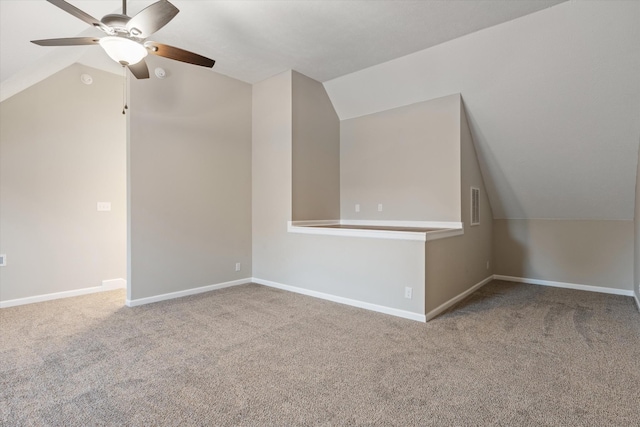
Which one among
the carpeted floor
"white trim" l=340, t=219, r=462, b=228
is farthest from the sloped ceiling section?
the carpeted floor

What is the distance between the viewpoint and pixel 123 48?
7.57 feet

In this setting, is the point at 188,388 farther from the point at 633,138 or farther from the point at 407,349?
the point at 633,138

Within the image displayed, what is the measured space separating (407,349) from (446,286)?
4.58 ft

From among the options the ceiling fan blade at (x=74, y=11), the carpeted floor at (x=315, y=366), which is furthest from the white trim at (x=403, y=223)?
the ceiling fan blade at (x=74, y=11)

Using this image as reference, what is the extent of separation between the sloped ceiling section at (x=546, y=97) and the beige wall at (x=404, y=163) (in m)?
0.25

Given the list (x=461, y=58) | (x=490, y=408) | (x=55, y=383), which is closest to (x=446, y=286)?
(x=490, y=408)

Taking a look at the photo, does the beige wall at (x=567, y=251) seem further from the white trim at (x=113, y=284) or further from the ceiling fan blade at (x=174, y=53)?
the white trim at (x=113, y=284)

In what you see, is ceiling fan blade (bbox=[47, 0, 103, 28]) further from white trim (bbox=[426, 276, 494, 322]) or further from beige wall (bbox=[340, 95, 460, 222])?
beige wall (bbox=[340, 95, 460, 222])

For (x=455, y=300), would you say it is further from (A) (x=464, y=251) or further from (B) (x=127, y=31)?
(B) (x=127, y=31)

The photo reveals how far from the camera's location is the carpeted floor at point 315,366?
1.86 meters

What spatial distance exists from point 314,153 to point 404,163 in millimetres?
1388

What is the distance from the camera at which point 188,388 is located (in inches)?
83.1

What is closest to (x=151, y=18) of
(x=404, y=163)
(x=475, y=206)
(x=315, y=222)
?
(x=315, y=222)

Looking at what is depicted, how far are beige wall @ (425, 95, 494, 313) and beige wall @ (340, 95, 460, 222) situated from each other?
17 cm
